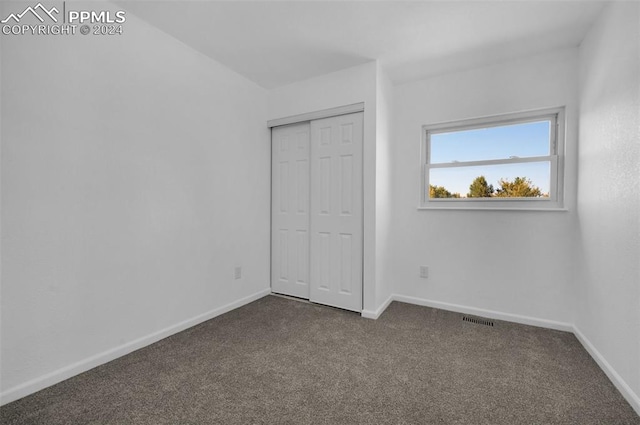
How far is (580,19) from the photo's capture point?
203 centimetres

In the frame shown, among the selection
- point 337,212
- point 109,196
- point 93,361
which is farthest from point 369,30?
point 93,361

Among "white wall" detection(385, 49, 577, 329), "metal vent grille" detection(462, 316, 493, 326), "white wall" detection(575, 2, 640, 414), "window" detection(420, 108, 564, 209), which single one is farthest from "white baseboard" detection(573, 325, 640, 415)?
"window" detection(420, 108, 564, 209)

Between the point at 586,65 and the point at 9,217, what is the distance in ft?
13.6

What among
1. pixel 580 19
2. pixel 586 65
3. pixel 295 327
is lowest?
pixel 295 327

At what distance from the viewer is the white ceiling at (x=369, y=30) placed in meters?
1.93

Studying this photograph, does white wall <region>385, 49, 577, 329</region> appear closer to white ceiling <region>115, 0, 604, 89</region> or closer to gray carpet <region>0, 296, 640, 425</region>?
white ceiling <region>115, 0, 604, 89</region>

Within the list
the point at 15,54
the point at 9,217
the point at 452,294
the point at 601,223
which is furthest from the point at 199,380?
the point at 601,223

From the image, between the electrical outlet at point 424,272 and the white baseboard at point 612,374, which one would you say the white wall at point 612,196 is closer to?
the white baseboard at point 612,374

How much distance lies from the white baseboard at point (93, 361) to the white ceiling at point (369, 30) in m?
2.46

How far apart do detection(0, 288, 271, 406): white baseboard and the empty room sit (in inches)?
0.5

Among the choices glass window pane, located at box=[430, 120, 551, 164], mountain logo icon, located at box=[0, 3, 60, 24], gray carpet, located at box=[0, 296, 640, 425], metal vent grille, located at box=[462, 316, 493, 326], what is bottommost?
metal vent grille, located at box=[462, 316, 493, 326]

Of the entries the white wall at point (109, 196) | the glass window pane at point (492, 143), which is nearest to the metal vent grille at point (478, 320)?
the glass window pane at point (492, 143)

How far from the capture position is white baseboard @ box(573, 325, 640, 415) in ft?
4.85

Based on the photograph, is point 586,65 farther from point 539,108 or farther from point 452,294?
point 452,294
